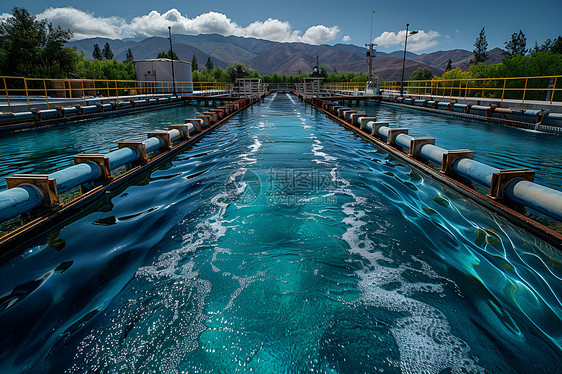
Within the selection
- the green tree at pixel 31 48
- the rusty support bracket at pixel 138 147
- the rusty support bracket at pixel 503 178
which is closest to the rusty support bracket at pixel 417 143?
the rusty support bracket at pixel 503 178

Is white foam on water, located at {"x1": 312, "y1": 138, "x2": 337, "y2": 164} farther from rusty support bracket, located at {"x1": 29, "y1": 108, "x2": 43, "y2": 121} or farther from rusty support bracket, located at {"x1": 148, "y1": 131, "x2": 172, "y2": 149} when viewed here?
rusty support bracket, located at {"x1": 29, "y1": 108, "x2": 43, "y2": 121}

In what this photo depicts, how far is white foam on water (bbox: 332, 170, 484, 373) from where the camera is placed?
7.09 ft

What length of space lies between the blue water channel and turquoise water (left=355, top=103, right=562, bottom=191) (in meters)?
3.61

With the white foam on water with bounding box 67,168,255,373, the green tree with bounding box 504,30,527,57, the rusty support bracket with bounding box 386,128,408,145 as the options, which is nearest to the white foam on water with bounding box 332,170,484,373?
the white foam on water with bounding box 67,168,255,373

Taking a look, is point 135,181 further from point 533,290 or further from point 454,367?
point 533,290

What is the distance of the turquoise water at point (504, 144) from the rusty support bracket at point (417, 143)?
1.95 meters

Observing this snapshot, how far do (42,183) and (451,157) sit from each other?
20.9ft

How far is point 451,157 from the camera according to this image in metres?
5.50

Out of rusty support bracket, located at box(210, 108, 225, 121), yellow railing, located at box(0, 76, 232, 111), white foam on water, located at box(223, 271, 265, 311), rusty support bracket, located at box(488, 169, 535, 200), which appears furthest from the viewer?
yellow railing, located at box(0, 76, 232, 111)

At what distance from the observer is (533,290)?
114 inches

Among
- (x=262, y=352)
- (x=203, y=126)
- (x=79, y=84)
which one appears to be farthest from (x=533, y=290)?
(x=79, y=84)

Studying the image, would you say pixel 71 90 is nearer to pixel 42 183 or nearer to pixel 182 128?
pixel 182 128

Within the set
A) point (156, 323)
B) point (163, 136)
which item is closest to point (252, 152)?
point (163, 136)

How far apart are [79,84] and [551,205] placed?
39629 mm
